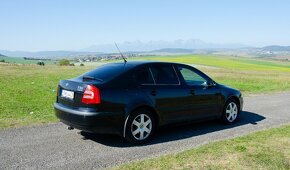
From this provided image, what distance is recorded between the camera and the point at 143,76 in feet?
22.0

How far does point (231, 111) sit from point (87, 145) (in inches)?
157

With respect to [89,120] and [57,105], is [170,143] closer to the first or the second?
[89,120]

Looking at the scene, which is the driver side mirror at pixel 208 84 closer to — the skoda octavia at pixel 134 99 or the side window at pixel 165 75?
the skoda octavia at pixel 134 99

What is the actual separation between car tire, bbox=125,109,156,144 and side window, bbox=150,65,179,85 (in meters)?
0.76

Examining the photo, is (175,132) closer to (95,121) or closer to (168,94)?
(168,94)

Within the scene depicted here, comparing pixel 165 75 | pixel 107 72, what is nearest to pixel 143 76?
pixel 165 75

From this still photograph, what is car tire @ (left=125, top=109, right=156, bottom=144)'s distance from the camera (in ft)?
20.8

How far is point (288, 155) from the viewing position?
5.70 m

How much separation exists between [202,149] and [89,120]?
210 centimetres

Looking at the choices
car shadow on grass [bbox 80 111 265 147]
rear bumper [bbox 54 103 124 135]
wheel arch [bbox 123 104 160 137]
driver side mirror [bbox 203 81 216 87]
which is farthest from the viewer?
driver side mirror [bbox 203 81 216 87]

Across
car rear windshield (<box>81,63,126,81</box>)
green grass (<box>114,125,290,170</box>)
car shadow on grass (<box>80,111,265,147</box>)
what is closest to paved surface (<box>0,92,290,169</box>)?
car shadow on grass (<box>80,111,265,147</box>)

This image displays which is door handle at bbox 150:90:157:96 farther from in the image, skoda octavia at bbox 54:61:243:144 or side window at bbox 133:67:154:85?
side window at bbox 133:67:154:85

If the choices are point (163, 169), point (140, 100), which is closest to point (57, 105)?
point (140, 100)

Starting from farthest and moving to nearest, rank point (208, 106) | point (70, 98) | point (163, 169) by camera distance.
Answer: point (208, 106)
point (70, 98)
point (163, 169)
